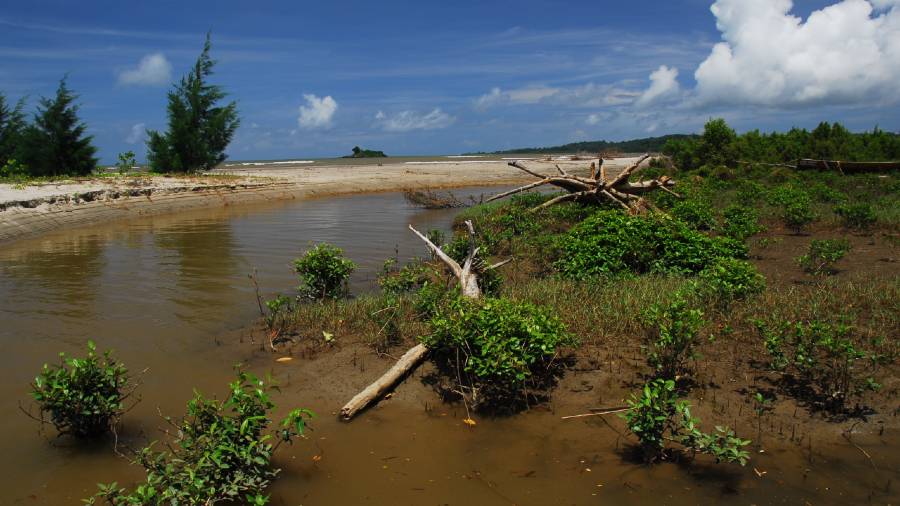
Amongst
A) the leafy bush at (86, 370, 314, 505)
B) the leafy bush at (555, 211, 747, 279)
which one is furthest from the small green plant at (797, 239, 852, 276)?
the leafy bush at (86, 370, 314, 505)

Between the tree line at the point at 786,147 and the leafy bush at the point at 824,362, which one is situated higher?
Answer: the tree line at the point at 786,147

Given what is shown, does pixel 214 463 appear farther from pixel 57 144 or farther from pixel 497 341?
pixel 57 144

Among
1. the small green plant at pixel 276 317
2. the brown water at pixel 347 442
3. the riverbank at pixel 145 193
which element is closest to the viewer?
the brown water at pixel 347 442

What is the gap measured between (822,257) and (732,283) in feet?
8.25

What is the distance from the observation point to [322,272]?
8344 mm

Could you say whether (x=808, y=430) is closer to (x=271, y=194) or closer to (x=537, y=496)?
(x=537, y=496)

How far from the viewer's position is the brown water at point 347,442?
13.5 feet

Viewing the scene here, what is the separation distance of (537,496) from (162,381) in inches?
152

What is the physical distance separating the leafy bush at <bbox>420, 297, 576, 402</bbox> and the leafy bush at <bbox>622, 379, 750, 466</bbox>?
1.08 metres

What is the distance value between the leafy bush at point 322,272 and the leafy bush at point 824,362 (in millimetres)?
5112

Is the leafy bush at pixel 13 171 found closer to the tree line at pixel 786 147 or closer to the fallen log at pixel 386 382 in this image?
the fallen log at pixel 386 382

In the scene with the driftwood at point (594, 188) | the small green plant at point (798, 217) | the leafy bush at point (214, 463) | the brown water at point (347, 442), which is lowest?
the brown water at point (347, 442)

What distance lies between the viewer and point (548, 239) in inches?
430

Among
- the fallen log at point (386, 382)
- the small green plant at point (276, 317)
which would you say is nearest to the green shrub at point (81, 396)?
the fallen log at point (386, 382)
